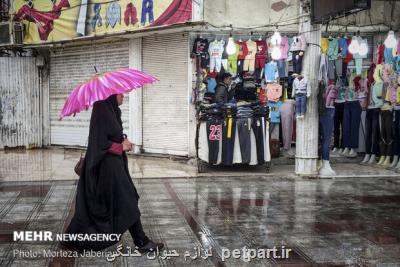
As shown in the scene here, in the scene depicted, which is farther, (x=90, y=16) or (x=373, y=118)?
(x=90, y=16)

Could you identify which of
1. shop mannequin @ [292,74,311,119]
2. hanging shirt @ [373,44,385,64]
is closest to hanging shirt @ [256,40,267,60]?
shop mannequin @ [292,74,311,119]

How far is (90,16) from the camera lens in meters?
14.1

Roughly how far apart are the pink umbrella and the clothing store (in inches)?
225

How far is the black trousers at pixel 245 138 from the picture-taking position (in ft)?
35.1

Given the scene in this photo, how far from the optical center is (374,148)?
12164 millimetres

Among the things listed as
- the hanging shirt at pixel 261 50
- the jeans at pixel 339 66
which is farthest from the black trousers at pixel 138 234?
the jeans at pixel 339 66

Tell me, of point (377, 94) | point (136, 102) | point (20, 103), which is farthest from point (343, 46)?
point (20, 103)

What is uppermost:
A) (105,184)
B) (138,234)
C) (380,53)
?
(380,53)

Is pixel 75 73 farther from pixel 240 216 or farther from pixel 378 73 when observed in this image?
pixel 240 216

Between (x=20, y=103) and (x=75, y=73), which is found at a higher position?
(x=75, y=73)

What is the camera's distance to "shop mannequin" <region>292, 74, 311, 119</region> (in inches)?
403

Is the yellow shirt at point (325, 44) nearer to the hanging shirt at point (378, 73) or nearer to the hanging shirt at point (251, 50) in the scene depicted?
the hanging shirt at point (378, 73)

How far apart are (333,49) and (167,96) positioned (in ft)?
14.6

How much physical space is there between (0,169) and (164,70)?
4832 mm
